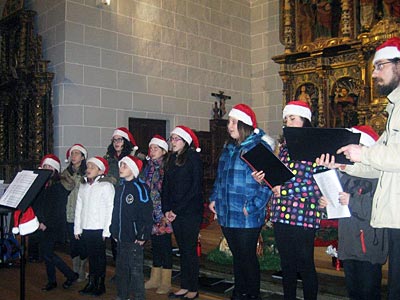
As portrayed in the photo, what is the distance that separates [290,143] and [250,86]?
734 centimetres

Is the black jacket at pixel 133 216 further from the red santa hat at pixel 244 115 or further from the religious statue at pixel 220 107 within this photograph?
the religious statue at pixel 220 107

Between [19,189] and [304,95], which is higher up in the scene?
[304,95]

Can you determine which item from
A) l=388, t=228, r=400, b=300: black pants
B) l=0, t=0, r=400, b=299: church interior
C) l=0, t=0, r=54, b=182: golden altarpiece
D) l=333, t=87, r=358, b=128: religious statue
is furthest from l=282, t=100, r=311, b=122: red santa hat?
l=333, t=87, r=358, b=128: religious statue

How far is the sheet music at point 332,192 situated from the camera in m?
2.55

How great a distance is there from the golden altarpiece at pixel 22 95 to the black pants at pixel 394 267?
5733mm

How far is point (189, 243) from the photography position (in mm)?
3531

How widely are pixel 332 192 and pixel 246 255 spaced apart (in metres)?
0.82

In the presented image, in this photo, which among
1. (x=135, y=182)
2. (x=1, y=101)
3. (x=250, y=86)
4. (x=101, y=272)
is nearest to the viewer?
(x=135, y=182)

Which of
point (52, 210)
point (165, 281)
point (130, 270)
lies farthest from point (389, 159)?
point (52, 210)

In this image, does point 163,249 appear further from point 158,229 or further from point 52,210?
point 52,210

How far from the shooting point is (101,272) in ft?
12.5

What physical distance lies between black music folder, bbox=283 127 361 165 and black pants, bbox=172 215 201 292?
1.34 metres

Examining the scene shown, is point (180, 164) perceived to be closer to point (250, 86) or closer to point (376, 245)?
point (376, 245)

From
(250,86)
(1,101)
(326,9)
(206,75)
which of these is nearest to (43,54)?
(1,101)
